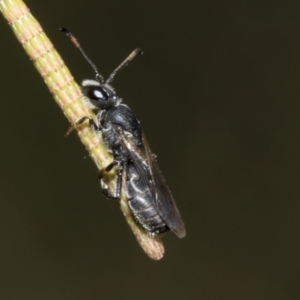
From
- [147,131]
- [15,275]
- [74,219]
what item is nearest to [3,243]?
[15,275]

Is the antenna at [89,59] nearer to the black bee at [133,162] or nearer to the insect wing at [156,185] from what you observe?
the black bee at [133,162]

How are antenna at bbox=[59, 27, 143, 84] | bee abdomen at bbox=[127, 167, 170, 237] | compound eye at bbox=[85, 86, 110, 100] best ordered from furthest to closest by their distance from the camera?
compound eye at bbox=[85, 86, 110, 100], bee abdomen at bbox=[127, 167, 170, 237], antenna at bbox=[59, 27, 143, 84]

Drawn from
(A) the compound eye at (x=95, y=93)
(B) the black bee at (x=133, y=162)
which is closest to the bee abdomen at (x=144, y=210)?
(B) the black bee at (x=133, y=162)

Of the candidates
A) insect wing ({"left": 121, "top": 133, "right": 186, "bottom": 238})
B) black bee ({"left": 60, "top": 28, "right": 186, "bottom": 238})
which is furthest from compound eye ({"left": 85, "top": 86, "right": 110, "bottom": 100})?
insect wing ({"left": 121, "top": 133, "right": 186, "bottom": 238})

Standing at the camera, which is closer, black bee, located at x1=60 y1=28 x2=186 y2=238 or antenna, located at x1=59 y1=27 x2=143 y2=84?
antenna, located at x1=59 y1=27 x2=143 y2=84

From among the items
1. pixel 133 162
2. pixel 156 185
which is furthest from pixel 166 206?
pixel 133 162

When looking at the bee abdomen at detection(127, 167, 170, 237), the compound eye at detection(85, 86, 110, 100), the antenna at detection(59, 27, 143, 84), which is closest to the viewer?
the antenna at detection(59, 27, 143, 84)

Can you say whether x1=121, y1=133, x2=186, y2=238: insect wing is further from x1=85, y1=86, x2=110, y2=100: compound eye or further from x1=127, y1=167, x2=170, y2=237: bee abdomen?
x1=85, y1=86, x2=110, y2=100: compound eye

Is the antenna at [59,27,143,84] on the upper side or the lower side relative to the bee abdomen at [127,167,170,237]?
→ upper
